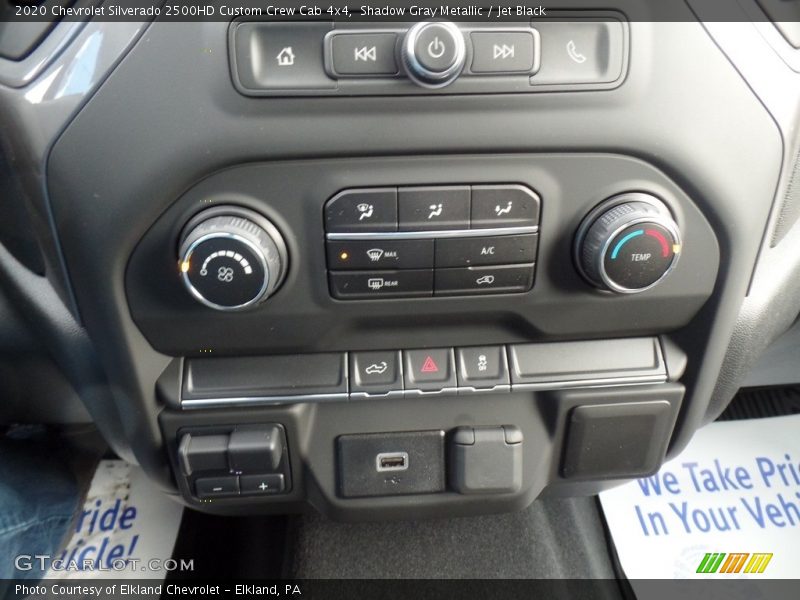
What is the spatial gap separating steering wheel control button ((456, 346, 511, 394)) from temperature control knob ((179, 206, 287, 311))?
0.22m

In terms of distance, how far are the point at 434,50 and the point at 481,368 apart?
31 cm

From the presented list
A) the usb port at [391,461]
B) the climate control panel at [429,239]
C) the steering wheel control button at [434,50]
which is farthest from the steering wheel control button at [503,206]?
the usb port at [391,461]

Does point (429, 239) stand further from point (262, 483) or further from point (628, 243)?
point (262, 483)

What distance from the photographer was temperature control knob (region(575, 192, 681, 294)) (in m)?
0.51

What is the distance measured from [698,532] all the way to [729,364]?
0.35 metres

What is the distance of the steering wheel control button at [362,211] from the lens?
51 centimetres

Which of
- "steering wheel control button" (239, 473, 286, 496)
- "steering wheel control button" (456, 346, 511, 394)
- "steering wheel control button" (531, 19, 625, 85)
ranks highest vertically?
"steering wheel control button" (531, 19, 625, 85)

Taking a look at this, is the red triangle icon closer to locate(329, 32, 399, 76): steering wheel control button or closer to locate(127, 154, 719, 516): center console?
locate(127, 154, 719, 516): center console

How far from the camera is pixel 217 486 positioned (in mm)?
635

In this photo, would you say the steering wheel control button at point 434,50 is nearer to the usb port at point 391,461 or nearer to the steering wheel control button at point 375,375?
the steering wheel control button at point 375,375

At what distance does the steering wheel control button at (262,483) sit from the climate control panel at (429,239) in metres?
0.22

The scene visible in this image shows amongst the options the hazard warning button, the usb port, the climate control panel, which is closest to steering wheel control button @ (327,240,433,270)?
the climate control panel

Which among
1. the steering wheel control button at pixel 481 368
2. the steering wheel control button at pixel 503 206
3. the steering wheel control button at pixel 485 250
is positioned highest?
the steering wheel control button at pixel 503 206

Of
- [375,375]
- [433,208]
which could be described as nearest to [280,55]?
[433,208]
